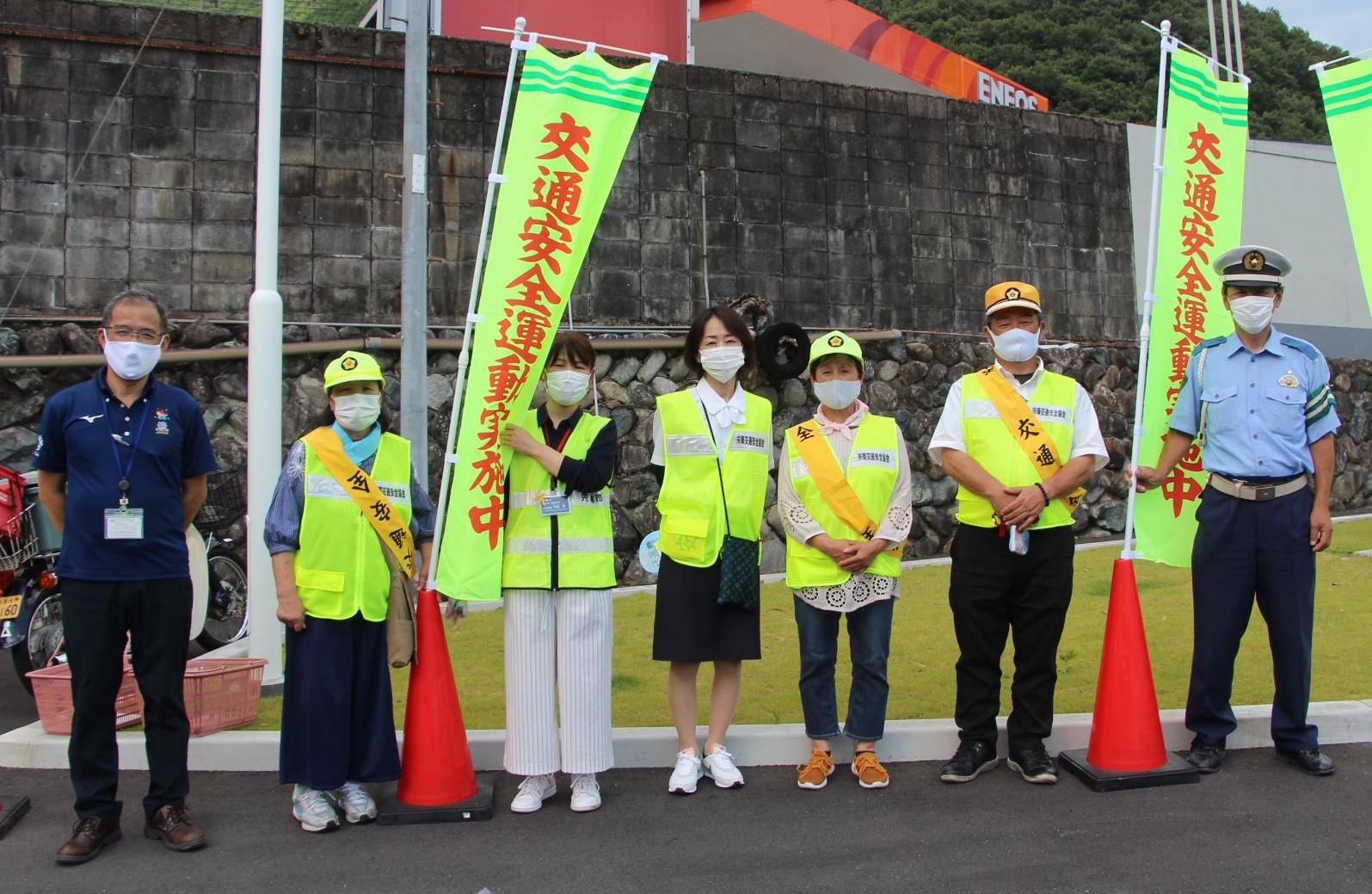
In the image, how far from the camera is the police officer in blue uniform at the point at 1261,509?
509 cm

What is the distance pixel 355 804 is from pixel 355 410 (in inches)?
60.9

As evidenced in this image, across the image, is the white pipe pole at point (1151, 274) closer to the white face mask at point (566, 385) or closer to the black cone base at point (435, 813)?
the white face mask at point (566, 385)

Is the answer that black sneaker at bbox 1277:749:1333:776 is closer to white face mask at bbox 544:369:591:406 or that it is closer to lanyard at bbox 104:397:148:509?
white face mask at bbox 544:369:591:406

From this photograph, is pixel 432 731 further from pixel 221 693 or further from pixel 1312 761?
pixel 1312 761

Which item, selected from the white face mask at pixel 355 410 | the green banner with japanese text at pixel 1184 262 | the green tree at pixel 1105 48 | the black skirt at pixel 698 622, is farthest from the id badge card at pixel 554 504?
the green tree at pixel 1105 48

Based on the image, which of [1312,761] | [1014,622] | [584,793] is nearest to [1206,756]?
[1312,761]

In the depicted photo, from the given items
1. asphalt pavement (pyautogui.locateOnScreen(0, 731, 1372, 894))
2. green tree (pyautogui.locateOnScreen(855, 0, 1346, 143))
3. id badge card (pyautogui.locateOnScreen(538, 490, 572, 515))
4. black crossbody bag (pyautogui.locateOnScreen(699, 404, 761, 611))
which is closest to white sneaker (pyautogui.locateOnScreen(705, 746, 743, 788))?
asphalt pavement (pyautogui.locateOnScreen(0, 731, 1372, 894))

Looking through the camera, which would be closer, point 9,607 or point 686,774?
point 686,774

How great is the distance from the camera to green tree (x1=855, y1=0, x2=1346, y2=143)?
29453 mm

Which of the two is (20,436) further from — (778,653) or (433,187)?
(778,653)

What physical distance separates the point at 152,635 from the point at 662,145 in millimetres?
7341

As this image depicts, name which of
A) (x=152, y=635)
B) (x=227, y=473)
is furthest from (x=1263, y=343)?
(x=227, y=473)

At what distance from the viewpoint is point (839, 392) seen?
5.19m

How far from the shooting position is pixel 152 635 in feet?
14.7
